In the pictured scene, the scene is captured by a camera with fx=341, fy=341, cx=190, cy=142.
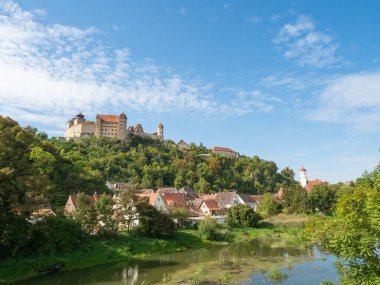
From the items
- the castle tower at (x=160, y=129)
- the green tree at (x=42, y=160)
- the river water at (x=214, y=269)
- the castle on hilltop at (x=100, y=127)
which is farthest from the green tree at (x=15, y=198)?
the castle tower at (x=160, y=129)

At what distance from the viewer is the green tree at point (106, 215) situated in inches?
1572

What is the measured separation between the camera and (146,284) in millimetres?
26125

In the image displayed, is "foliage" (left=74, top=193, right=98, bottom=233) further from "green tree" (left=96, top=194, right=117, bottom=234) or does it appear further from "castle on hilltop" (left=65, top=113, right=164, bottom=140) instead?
"castle on hilltop" (left=65, top=113, right=164, bottom=140)

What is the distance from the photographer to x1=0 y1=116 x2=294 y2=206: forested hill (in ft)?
234

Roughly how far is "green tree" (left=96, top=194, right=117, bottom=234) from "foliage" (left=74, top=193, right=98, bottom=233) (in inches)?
37.6

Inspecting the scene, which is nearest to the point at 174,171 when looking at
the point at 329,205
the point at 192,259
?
the point at 329,205

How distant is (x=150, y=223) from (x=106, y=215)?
6073 millimetres

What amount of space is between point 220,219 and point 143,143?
271 feet

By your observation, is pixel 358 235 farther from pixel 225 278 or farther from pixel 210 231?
pixel 210 231

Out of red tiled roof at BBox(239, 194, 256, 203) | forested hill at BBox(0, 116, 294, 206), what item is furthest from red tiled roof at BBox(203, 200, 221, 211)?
forested hill at BBox(0, 116, 294, 206)

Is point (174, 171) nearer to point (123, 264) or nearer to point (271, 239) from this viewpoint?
point (271, 239)

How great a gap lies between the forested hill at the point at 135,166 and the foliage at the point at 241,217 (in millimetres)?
31342

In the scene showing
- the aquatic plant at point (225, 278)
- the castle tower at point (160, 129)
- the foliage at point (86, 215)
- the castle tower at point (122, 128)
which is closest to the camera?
the aquatic plant at point (225, 278)

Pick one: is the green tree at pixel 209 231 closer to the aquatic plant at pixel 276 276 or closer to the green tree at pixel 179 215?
the green tree at pixel 179 215
